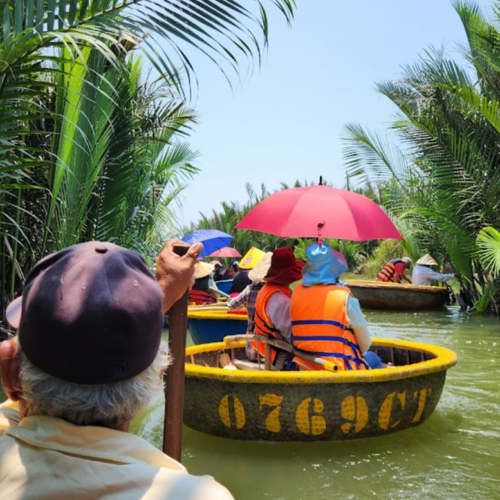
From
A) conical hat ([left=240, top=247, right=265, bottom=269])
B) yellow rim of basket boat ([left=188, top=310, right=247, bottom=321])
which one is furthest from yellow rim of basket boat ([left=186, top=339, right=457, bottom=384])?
conical hat ([left=240, top=247, right=265, bottom=269])

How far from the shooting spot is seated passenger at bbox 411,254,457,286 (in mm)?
17297

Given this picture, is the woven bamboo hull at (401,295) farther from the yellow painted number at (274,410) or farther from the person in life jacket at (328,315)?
the yellow painted number at (274,410)

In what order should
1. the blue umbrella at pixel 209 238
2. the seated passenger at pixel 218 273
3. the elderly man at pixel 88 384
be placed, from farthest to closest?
the seated passenger at pixel 218 273 → the blue umbrella at pixel 209 238 → the elderly man at pixel 88 384

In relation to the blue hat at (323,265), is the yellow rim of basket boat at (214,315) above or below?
below

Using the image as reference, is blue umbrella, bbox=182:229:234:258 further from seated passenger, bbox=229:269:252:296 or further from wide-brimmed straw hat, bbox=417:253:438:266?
wide-brimmed straw hat, bbox=417:253:438:266

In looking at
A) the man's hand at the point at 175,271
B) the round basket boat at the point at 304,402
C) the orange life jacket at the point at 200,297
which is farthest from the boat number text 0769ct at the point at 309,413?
the orange life jacket at the point at 200,297

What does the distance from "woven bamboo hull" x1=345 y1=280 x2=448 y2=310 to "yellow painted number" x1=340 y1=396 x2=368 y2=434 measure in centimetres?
1134

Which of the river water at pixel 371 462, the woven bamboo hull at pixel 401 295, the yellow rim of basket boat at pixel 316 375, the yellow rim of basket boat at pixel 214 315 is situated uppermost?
the yellow rim of basket boat at pixel 316 375

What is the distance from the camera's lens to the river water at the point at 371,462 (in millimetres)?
4855

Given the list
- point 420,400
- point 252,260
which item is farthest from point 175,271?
point 252,260

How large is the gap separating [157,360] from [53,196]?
5322 mm

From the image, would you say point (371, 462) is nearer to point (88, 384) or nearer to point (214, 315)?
point (88, 384)

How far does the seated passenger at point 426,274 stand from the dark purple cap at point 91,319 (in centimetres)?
1658

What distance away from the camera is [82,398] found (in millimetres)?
1306
